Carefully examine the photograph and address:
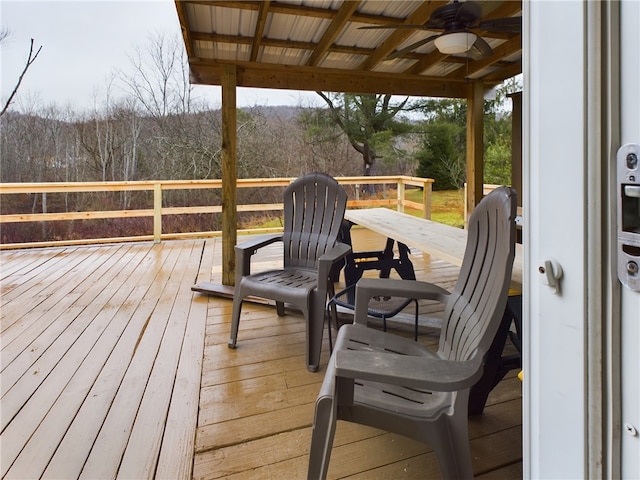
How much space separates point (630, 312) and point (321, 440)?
0.98m

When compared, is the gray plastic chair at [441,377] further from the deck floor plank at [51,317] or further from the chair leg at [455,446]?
the deck floor plank at [51,317]

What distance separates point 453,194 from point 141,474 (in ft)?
30.0

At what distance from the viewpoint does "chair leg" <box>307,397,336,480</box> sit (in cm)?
113

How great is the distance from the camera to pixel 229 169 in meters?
3.65

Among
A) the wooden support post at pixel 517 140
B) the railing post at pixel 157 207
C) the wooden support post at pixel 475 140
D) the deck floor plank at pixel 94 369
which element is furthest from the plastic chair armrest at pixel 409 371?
the railing post at pixel 157 207

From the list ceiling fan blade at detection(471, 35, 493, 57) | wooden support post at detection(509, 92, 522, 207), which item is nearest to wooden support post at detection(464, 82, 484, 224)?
wooden support post at detection(509, 92, 522, 207)

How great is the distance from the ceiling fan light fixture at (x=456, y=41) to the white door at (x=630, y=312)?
256 cm

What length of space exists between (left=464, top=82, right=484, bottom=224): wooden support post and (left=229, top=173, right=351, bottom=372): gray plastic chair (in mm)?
2678

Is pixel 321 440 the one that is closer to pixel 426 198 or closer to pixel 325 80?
pixel 325 80

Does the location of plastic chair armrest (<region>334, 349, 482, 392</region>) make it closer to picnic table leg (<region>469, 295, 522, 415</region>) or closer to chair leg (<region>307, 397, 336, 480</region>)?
chair leg (<region>307, 397, 336, 480</region>)

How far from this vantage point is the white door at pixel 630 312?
1.22ft

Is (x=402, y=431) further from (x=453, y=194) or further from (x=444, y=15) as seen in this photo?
(x=453, y=194)

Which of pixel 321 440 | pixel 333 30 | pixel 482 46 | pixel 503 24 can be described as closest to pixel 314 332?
pixel 321 440

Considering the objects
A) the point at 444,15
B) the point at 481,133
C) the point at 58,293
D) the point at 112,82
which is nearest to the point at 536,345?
the point at 444,15
